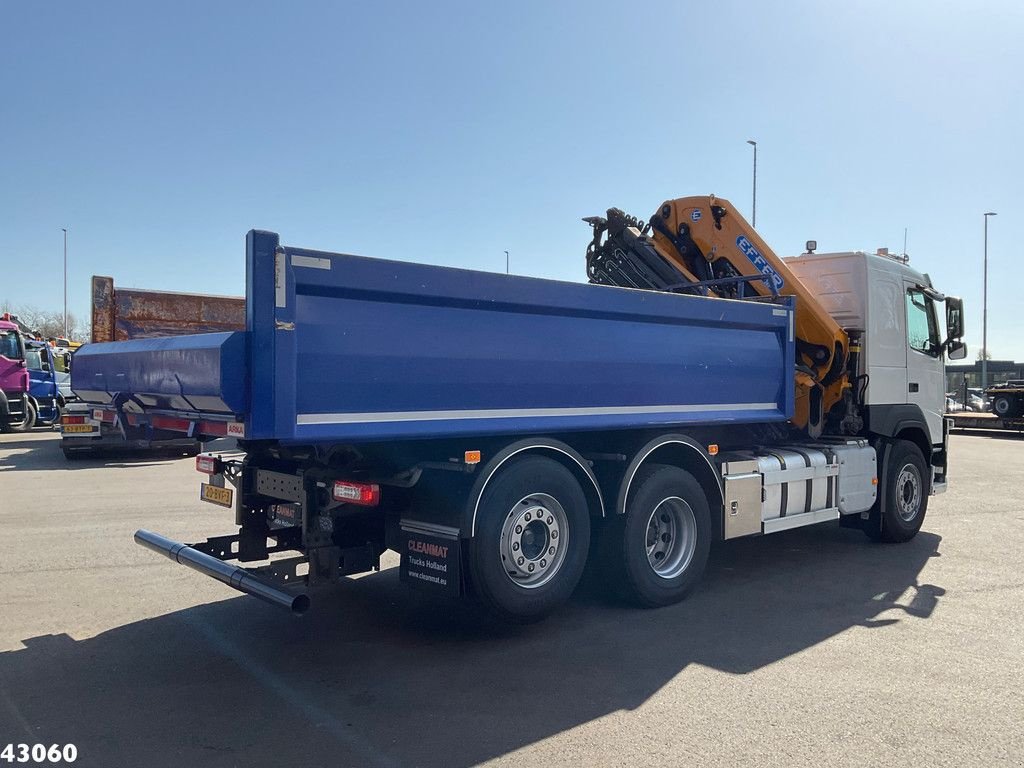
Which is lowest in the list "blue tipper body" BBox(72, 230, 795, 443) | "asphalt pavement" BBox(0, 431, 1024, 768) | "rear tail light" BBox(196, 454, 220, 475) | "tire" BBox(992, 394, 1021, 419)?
"asphalt pavement" BBox(0, 431, 1024, 768)

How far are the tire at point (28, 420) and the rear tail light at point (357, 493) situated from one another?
20316 mm

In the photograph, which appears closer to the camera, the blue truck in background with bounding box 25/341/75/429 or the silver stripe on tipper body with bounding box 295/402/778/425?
the silver stripe on tipper body with bounding box 295/402/778/425

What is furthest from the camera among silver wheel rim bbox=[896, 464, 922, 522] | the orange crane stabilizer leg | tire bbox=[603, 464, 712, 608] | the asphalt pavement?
silver wheel rim bbox=[896, 464, 922, 522]

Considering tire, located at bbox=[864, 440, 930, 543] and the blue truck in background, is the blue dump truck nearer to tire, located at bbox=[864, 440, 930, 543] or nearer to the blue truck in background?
tire, located at bbox=[864, 440, 930, 543]

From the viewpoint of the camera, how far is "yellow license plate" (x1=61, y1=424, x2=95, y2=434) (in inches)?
608

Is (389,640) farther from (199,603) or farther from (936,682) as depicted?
(936,682)

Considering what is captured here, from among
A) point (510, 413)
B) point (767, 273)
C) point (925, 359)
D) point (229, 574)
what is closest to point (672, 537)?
point (510, 413)

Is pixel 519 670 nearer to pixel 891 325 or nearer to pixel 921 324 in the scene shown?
pixel 891 325

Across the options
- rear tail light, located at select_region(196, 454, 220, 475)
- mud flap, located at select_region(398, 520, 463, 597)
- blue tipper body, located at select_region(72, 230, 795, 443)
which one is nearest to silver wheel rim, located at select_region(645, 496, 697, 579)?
blue tipper body, located at select_region(72, 230, 795, 443)

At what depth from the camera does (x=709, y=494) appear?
695 centimetres

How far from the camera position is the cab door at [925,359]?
9312 millimetres

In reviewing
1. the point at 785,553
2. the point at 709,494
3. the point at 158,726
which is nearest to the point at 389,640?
the point at 158,726

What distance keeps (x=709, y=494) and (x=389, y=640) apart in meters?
2.98

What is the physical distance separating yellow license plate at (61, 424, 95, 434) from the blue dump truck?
34.5 ft
